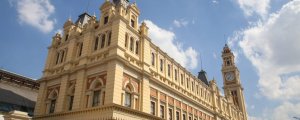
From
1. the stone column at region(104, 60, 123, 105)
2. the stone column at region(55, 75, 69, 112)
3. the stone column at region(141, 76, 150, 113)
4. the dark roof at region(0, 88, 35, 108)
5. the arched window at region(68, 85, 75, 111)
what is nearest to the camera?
the stone column at region(104, 60, 123, 105)

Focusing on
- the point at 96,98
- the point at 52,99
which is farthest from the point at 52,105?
the point at 96,98

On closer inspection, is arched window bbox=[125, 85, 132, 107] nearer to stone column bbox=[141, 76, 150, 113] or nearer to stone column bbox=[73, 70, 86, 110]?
stone column bbox=[141, 76, 150, 113]

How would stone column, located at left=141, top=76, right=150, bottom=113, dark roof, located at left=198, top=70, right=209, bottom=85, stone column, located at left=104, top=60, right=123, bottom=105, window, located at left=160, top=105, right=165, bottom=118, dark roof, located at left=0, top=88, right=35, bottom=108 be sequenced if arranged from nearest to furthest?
stone column, located at left=104, top=60, right=123, bottom=105 → stone column, located at left=141, top=76, right=150, bottom=113 → window, located at left=160, top=105, right=165, bottom=118 → dark roof, located at left=0, top=88, right=35, bottom=108 → dark roof, located at left=198, top=70, right=209, bottom=85

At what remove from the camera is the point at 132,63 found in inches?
1070

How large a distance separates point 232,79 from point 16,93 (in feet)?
213

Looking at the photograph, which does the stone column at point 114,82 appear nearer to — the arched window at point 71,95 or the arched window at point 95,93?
the arched window at point 95,93

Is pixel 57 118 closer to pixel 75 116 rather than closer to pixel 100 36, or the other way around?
pixel 75 116

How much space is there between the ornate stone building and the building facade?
355 cm

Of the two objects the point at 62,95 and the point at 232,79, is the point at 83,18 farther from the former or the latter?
the point at 232,79

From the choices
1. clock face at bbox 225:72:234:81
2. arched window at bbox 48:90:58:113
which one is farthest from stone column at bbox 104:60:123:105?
clock face at bbox 225:72:234:81

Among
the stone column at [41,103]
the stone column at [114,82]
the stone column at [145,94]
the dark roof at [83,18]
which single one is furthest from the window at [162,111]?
the dark roof at [83,18]

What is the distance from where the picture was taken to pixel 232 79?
264 feet

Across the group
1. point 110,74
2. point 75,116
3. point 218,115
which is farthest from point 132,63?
point 218,115

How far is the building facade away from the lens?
101 feet
